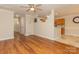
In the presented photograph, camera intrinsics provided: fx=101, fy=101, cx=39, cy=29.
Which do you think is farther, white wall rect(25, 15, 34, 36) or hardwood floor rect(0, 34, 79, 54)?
white wall rect(25, 15, 34, 36)

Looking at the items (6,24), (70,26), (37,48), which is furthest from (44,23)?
(37,48)

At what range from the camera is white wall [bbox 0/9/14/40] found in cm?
631

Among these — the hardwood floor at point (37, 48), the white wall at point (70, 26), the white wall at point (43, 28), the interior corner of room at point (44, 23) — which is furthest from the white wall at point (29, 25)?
the hardwood floor at point (37, 48)

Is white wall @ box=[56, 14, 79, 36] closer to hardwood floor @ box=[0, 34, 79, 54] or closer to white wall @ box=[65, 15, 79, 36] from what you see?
white wall @ box=[65, 15, 79, 36]

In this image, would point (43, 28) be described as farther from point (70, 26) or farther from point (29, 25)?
point (70, 26)

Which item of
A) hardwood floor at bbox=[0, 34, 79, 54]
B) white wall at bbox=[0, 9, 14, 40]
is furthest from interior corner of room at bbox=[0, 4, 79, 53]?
hardwood floor at bbox=[0, 34, 79, 54]

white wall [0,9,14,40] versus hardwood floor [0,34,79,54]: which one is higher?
white wall [0,9,14,40]

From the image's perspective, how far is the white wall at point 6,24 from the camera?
631cm

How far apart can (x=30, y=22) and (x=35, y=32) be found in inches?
43.4

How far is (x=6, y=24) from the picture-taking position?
21.8 ft
